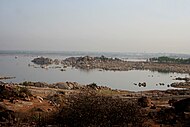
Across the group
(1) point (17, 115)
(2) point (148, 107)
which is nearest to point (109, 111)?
(1) point (17, 115)

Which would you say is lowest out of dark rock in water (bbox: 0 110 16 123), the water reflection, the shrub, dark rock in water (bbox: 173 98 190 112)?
the water reflection

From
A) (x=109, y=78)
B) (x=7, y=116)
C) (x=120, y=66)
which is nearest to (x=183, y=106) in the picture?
(x=7, y=116)

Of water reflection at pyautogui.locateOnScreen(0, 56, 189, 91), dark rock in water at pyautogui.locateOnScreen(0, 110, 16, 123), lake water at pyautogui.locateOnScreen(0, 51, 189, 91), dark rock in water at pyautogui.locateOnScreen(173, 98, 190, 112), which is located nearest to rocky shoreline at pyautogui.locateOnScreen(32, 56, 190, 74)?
water reflection at pyautogui.locateOnScreen(0, 56, 189, 91)

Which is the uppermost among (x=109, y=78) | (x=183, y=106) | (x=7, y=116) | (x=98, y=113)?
(x=98, y=113)

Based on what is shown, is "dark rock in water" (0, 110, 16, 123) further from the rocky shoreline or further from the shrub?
the rocky shoreline

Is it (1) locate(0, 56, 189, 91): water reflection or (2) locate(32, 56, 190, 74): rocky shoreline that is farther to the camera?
(2) locate(32, 56, 190, 74): rocky shoreline

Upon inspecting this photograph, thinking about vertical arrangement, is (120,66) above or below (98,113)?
below

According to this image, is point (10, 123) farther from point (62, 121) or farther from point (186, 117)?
point (186, 117)

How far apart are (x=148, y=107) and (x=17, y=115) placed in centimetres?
758

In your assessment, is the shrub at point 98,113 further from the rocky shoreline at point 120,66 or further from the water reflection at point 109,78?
the rocky shoreline at point 120,66

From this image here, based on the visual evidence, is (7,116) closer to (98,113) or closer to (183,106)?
(98,113)

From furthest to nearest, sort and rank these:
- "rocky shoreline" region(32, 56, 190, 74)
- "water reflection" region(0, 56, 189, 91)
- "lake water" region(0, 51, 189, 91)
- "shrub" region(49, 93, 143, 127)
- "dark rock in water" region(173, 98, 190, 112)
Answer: "rocky shoreline" region(32, 56, 190, 74) → "lake water" region(0, 51, 189, 91) → "water reflection" region(0, 56, 189, 91) → "dark rock in water" region(173, 98, 190, 112) → "shrub" region(49, 93, 143, 127)

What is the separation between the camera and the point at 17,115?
52.2ft

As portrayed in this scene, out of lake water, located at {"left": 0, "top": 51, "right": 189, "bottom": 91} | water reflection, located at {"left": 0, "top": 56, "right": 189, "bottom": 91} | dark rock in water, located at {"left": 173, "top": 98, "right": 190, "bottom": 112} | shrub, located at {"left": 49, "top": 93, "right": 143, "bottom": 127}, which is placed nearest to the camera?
shrub, located at {"left": 49, "top": 93, "right": 143, "bottom": 127}
